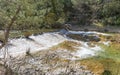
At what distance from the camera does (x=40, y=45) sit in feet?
66.3

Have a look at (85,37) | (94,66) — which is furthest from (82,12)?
(94,66)

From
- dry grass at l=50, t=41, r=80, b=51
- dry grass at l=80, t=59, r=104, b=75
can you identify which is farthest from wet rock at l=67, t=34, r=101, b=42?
dry grass at l=80, t=59, r=104, b=75

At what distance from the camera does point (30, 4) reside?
26.8 feet

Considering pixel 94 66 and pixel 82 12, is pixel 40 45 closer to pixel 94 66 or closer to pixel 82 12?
pixel 94 66

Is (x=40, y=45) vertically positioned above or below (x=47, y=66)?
below

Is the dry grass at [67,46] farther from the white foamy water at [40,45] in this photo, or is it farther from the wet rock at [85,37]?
the wet rock at [85,37]

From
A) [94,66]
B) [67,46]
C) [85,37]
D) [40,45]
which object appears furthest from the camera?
[85,37]

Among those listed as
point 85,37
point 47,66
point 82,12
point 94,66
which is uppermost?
point 47,66

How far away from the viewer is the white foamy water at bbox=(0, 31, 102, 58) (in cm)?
1767

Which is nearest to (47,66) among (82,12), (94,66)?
(94,66)

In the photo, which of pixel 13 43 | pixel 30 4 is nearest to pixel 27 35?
pixel 13 43

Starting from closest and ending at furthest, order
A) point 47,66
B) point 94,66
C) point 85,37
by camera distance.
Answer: point 47,66 → point 94,66 → point 85,37

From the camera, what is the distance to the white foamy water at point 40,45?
58.0 ft

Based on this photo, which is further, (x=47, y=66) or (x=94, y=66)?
(x=94, y=66)
